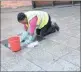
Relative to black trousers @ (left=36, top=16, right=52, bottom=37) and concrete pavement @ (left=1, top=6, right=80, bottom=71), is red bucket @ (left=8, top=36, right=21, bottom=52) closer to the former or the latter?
concrete pavement @ (left=1, top=6, right=80, bottom=71)

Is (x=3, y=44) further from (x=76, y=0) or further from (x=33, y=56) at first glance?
(x=76, y=0)

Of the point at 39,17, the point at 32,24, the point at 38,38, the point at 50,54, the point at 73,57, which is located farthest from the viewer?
the point at 38,38

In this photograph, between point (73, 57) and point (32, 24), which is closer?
point (73, 57)

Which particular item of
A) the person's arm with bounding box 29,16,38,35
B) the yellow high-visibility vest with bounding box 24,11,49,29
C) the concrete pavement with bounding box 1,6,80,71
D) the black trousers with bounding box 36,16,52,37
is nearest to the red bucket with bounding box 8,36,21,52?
the concrete pavement with bounding box 1,6,80,71

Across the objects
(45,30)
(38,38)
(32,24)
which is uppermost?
(32,24)

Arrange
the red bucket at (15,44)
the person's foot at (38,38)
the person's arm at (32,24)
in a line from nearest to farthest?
the red bucket at (15,44)
the person's arm at (32,24)
the person's foot at (38,38)

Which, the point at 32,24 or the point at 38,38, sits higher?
the point at 32,24

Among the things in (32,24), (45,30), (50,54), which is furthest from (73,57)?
(45,30)

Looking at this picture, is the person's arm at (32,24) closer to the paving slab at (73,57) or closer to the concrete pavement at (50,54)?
the concrete pavement at (50,54)

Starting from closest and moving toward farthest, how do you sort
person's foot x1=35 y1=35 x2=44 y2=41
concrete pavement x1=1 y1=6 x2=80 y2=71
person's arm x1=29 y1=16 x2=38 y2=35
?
concrete pavement x1=1 y1=6 x2=80 y2=71 < person's arm x1=29 y1=16 x2=38 y2=35 < person's foot x1=35 y1=35 x2=44 y2=41

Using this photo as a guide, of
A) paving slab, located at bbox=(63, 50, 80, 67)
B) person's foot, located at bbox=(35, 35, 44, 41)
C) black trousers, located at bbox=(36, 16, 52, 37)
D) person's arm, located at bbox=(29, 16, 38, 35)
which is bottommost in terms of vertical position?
paving slab, located at bbox=(63, 50, 80, 67)

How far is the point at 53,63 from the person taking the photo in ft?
10.4

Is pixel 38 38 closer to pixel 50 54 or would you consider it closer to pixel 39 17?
pixel 39 17

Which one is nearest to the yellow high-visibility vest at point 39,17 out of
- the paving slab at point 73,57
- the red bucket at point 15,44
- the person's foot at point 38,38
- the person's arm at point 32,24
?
the person's arm at point 32,24
